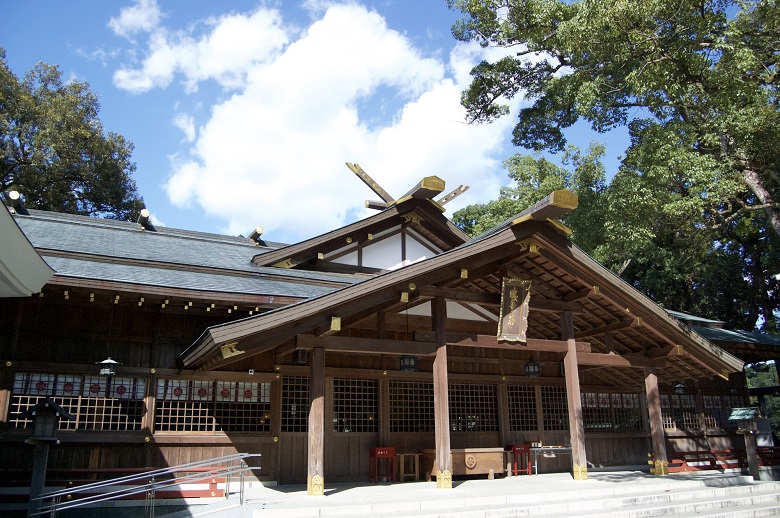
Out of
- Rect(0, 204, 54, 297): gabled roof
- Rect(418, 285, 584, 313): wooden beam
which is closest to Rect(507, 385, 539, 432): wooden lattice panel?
Rect(418, 285, 584, 313): wooden beam

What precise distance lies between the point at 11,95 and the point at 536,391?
26322 mm

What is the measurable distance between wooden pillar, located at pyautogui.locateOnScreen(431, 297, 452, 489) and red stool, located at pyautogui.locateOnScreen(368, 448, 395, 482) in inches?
75.8

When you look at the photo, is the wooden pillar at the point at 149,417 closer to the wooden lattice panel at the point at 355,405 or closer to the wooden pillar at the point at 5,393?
the wooden pillar at the point at 5,393

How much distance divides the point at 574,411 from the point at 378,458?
4.30 meters

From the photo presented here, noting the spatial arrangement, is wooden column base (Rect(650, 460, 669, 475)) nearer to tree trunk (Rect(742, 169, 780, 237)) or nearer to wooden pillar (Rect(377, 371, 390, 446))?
wooden pillar (Rect(377, 371, 390, 446))

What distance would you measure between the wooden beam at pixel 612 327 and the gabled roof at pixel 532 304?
0.08 ft

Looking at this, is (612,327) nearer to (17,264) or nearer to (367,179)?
(367,179)

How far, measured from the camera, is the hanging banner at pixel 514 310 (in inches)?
475

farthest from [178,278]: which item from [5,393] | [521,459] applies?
[521,459]

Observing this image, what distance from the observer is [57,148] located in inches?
1092

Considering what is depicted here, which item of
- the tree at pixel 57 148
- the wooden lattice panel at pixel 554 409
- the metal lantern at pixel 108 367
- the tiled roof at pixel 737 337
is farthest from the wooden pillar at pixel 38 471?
the tree at pixel 57 148

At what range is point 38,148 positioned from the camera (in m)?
27.4

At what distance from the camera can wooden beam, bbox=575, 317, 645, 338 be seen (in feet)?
42.8

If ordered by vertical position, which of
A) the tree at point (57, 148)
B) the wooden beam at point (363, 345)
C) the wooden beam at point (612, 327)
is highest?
the tree at point (57, 148)
